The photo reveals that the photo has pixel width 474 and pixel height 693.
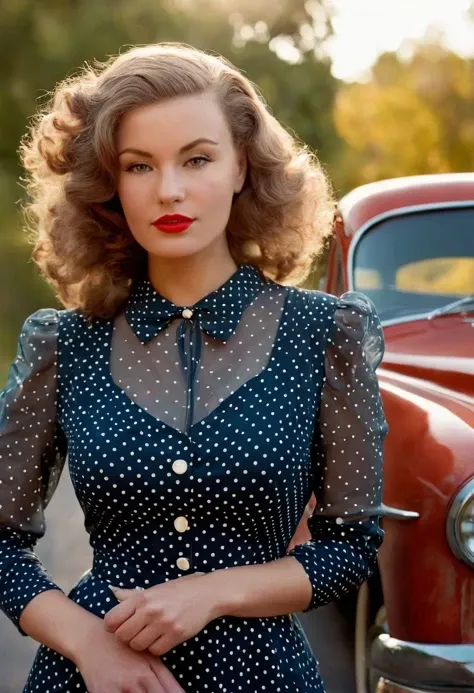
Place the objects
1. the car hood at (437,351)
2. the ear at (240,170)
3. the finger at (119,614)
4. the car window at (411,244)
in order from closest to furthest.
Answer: the finger at (119,614) < the ear at (240,170) < the car hood at (437,351) < the car window at (411,244)

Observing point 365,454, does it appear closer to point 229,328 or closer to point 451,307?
point 229,328

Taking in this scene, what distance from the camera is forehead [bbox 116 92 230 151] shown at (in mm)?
2199

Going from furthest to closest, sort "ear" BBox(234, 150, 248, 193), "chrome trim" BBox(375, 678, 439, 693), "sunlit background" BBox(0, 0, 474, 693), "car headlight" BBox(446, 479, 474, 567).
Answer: "sunlit background" BBox(0, 0, 474, 693) < "chrome trim" BBox(375, 678, 439, 693) < "car headlight" BBox(446, 479, 474, 567) < "ear" BBox(234, 150, 248, 193)

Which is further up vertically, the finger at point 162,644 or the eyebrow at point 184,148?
the eyebrow at point 184,148

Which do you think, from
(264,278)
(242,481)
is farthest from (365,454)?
(264,278)

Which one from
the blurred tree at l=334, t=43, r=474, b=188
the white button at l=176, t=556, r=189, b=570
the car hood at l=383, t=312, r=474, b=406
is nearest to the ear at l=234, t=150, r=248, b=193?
the white button at l=176, t=556, r=189, b=570

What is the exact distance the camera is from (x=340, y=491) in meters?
2.18

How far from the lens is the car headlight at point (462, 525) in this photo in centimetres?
260

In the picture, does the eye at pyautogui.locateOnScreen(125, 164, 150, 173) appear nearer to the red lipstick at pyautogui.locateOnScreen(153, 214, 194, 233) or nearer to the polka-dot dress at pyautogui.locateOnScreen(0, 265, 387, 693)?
the red lipstick at pyautogui.locateOnScreen(153, 214, 194, 233)

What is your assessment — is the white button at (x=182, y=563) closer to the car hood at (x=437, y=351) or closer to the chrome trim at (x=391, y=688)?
the chrome trim at (x=391, y=688)

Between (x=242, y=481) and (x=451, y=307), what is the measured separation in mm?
1938

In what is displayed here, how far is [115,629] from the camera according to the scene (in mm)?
1966

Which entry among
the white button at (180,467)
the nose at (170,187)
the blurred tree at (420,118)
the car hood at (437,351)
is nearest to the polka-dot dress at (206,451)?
the white button at (180,467)

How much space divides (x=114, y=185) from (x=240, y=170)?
0.26 metres
